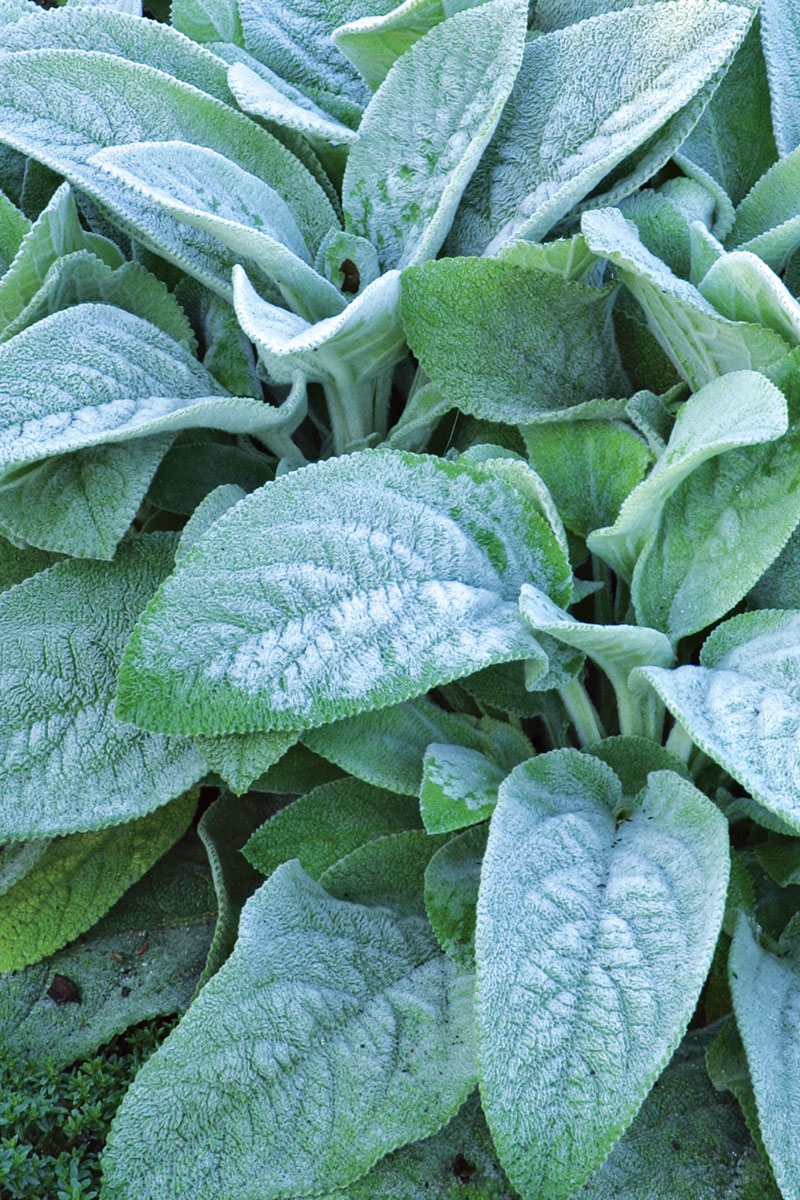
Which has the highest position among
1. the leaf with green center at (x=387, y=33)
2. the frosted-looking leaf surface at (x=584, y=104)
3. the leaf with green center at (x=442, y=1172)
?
the leaf with green center at (x=387, y=33)

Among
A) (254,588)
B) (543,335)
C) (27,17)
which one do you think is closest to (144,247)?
(27,17)

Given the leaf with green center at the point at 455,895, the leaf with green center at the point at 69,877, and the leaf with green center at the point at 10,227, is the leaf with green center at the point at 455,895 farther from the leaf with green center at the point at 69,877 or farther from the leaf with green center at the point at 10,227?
the leaf with green center at the point at 10,227

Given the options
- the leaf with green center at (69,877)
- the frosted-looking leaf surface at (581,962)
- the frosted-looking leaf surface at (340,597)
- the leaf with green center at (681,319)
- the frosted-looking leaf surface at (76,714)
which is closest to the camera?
the frosted-looking leaf surface at (581,962)

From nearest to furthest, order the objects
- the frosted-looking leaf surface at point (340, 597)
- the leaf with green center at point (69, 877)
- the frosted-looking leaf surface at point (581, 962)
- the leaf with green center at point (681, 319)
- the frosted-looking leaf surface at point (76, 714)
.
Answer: the frosted-looking leaf surface at point (581, 962) → the frosted-looking leaf surface at point (340, 597) → the leaf with green center at point (681, 319) → the frosted-looking leaf surface at point (76, 714) → the leaf with green center at point (69, 877)

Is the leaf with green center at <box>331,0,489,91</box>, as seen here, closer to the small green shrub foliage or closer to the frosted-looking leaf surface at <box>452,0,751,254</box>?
the small green shrub foliage

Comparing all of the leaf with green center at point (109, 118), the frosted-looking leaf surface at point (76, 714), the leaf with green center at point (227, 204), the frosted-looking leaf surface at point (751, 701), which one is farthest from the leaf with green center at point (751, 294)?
the frosted-looking leaf surface at point (76, 714)

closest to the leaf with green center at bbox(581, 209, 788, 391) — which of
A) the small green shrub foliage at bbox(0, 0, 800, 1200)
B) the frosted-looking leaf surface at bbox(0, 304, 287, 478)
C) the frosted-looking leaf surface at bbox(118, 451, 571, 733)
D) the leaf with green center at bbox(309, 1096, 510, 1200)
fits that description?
the small green shrub foliage at bbox(0, 0, 800, 1200)
